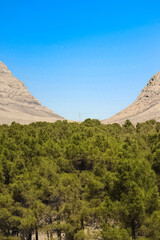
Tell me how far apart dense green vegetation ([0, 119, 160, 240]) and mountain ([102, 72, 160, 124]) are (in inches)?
3828

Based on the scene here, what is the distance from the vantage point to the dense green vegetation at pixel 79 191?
14266 millimetres

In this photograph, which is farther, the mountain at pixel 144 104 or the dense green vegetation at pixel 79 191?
the mountain at pixel 144 104

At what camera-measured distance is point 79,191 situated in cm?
1914

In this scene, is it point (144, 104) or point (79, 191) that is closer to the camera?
point (79, 191)

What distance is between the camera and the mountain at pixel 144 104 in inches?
4906

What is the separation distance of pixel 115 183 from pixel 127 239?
2709 millimetres

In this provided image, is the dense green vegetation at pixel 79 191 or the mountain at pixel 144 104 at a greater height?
the mountain at pixel 144 104

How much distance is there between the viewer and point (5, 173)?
19328 mm

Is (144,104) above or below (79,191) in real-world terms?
above

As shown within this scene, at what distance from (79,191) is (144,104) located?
12136cm

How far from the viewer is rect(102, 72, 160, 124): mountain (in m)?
125

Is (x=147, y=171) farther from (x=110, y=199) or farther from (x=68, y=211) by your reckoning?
(x=68, y=211)

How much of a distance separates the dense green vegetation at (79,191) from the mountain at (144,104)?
97.2 m

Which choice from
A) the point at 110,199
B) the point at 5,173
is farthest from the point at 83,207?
the point at 5,173
